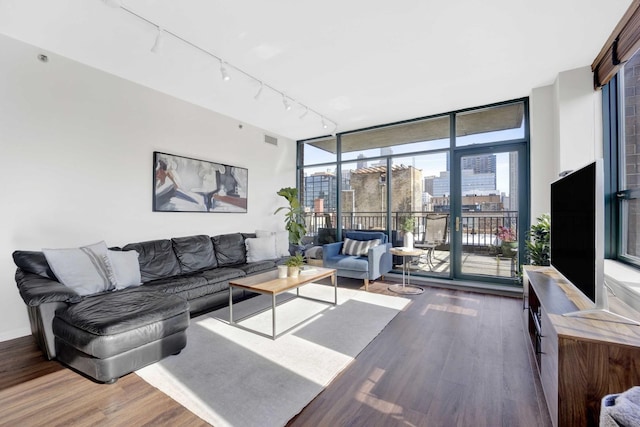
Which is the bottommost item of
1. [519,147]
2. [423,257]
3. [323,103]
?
[423,257]

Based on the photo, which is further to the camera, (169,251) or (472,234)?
(472,234)

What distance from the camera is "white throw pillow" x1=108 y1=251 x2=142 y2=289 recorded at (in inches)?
112

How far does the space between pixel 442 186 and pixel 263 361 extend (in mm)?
3919

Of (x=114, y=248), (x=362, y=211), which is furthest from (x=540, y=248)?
(x=114, y=248)

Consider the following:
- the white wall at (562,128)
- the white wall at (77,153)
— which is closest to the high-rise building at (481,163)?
the white wall at (562,128)

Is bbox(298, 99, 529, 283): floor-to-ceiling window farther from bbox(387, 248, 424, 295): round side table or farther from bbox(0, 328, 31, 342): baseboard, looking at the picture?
bbox(0, 328, 31, 342): baseboard

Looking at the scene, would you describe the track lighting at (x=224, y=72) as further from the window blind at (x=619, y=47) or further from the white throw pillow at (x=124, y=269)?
the window blind at (x=619, y=47)

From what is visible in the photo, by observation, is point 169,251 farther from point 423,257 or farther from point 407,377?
point 423,257

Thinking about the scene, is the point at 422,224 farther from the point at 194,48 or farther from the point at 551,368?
the point at 194,48

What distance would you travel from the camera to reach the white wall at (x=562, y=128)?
3.10 m

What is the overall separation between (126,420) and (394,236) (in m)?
4.49

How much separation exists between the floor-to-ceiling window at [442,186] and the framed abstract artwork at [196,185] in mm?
1930

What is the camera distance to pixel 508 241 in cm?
427

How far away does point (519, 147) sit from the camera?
4.11 metres
